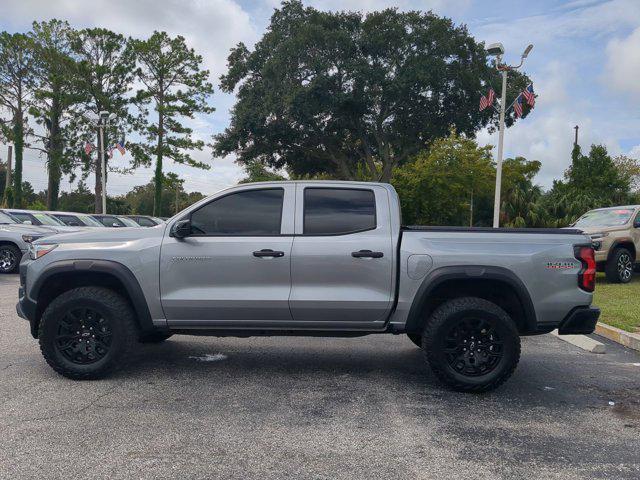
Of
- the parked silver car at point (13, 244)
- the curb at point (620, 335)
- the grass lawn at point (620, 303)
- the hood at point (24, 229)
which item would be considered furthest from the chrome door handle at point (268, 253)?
the hood at point (24, 229)

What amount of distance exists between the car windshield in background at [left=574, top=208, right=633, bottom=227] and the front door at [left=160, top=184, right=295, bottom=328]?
10.9 m

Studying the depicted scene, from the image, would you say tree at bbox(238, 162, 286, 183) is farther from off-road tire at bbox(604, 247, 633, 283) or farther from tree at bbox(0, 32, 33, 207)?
off-road tire at bbox(604, 247, 633, 283)

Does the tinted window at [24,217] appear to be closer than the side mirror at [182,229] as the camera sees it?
No

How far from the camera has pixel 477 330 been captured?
17.1 ft

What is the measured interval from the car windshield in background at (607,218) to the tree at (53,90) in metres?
39.8

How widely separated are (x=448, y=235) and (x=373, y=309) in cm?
96

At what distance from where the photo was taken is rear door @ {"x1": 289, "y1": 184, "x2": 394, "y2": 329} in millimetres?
5203

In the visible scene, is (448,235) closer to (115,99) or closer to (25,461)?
(25,461)

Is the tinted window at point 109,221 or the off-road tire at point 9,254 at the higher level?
the tinted window at point 109,221

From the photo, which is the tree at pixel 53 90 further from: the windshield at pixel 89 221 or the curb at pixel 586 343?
the curb at pixel 586 343

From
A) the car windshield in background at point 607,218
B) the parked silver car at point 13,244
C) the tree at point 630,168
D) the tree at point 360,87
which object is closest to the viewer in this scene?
the car windshield in background at point 607,218

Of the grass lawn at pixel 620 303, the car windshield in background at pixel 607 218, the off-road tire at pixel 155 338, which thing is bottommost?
the off-road tire at pixel 155 338

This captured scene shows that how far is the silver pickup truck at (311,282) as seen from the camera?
5152mm

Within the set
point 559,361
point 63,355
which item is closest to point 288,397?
point 63,355
